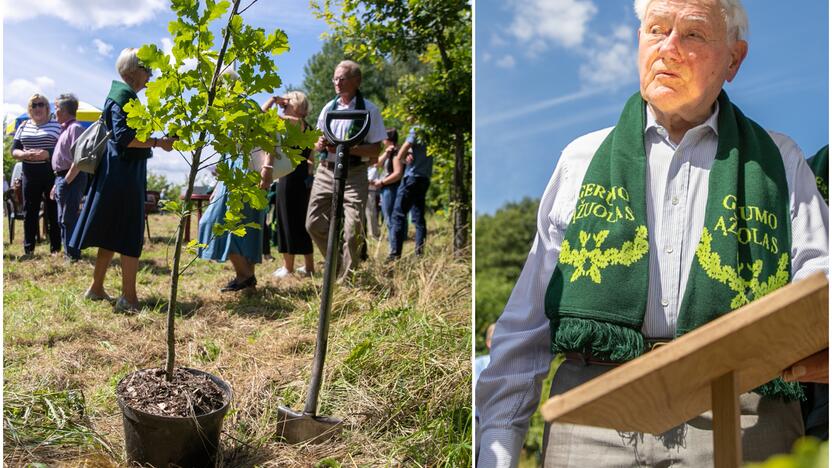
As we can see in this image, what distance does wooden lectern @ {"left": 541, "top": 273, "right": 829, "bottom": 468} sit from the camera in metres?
0.81

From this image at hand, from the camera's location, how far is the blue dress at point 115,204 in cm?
430

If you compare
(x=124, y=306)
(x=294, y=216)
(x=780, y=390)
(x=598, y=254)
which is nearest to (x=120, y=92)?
(x=124, y=306)

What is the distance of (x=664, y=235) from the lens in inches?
69.4

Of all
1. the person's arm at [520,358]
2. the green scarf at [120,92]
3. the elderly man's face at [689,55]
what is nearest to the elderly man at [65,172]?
the green scarf at [120,92]

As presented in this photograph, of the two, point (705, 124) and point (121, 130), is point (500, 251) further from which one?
point (121, 130)

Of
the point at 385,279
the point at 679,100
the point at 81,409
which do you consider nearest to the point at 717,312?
the point at 679,100

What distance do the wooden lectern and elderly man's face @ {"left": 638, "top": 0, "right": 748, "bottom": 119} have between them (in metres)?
0.80

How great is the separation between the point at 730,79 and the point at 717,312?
20.1 inches

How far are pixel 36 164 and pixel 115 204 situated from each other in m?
2.34

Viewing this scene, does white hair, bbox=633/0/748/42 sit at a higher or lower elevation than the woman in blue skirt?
higher

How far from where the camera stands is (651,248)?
1762 mm

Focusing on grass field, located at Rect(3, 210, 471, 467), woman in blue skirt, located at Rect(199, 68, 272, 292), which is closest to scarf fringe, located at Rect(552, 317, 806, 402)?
grass field, located at Rect(3, 210, 471, 467)

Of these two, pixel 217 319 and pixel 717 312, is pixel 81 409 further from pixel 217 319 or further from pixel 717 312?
pixel 717 312

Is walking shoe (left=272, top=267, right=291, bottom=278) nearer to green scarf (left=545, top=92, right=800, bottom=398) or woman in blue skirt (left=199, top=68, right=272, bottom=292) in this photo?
woman in blue skirt (left=199, top=68, right=272, bottom=292)
